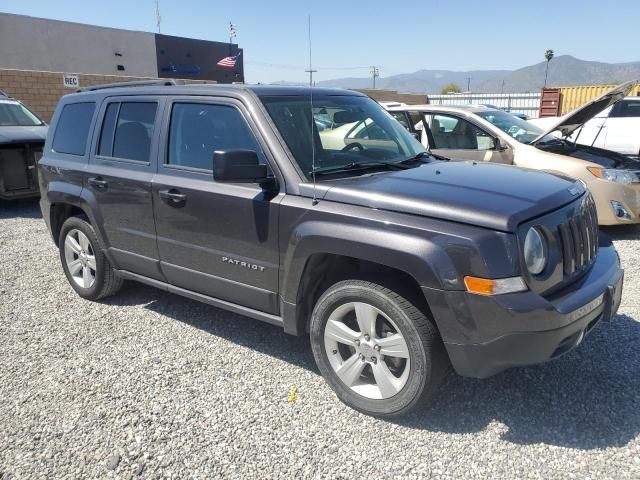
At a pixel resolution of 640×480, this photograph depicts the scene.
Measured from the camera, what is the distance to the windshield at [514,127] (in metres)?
7.36

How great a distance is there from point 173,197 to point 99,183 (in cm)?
98

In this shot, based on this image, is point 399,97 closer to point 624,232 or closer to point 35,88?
point 35,88

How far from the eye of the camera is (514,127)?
299 inches

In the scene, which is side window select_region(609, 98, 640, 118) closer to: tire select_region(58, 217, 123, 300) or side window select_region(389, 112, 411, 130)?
side window select_region(389, 112, 411, 130)

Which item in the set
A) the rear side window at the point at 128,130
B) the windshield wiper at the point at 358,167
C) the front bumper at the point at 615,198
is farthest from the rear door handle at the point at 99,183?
the front bumper at the point at 615,198

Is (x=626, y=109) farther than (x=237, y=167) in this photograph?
Yes

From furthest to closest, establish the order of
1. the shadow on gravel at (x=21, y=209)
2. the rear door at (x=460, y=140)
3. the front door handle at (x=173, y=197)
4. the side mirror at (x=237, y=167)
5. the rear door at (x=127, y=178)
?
the shadow on gravel at (x=21, y=209), the rear door at (x=460, y=140), the rear door at (x=127, y=178), the front door handle at (x=173, y=197), the side mirror at (x=237, y=167)

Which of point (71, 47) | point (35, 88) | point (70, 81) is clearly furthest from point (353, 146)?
point (71, 47)

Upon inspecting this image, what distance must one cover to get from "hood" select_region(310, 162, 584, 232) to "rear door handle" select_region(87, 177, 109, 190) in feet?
6.83

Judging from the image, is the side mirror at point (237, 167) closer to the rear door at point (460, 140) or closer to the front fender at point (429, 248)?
the front fender at point (429, 248)

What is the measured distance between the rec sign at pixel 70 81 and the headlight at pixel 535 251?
1621 centimetres

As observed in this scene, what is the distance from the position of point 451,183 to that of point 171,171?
6.48 feet

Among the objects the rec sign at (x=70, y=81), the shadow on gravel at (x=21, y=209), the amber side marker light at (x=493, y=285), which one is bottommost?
the shadow on gravel at (x=21, y=209)

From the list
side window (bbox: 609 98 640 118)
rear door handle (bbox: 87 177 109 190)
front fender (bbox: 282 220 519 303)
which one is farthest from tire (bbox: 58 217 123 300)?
side window (bbox: 609 98 640 118)
